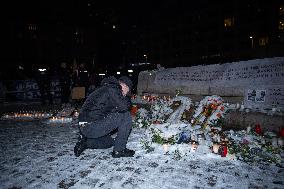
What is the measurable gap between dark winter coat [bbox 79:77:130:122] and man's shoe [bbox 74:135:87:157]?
559mm

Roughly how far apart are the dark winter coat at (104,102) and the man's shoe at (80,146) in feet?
1.83

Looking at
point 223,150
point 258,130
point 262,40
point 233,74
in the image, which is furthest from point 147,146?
point 262,40

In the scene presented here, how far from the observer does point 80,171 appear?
14.9 feet

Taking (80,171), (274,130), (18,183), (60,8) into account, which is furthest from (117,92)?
(60,8)

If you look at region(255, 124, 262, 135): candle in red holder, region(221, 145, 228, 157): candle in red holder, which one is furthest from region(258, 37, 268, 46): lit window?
region(221, 145, 228, 157): candle in red holder

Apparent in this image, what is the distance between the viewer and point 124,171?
4504 mm

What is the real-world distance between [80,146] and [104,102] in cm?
110

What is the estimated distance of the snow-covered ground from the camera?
3959 mm

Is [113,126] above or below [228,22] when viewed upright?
below

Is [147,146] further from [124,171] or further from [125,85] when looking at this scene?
[125,85]

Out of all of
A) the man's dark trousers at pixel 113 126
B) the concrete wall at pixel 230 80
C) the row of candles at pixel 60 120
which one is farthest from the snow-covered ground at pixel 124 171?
the row of candles at pixel 60 120

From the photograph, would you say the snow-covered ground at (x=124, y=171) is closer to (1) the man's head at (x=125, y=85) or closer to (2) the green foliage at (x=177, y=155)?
(2) the green foliage at (x=177, y=155)

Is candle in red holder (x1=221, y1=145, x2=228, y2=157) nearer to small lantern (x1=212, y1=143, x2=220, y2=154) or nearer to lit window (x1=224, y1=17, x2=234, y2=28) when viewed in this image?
small lantern (x1=212, y1=143, x2=220, y2=154)

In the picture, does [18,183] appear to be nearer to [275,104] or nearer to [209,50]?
[275,104]
